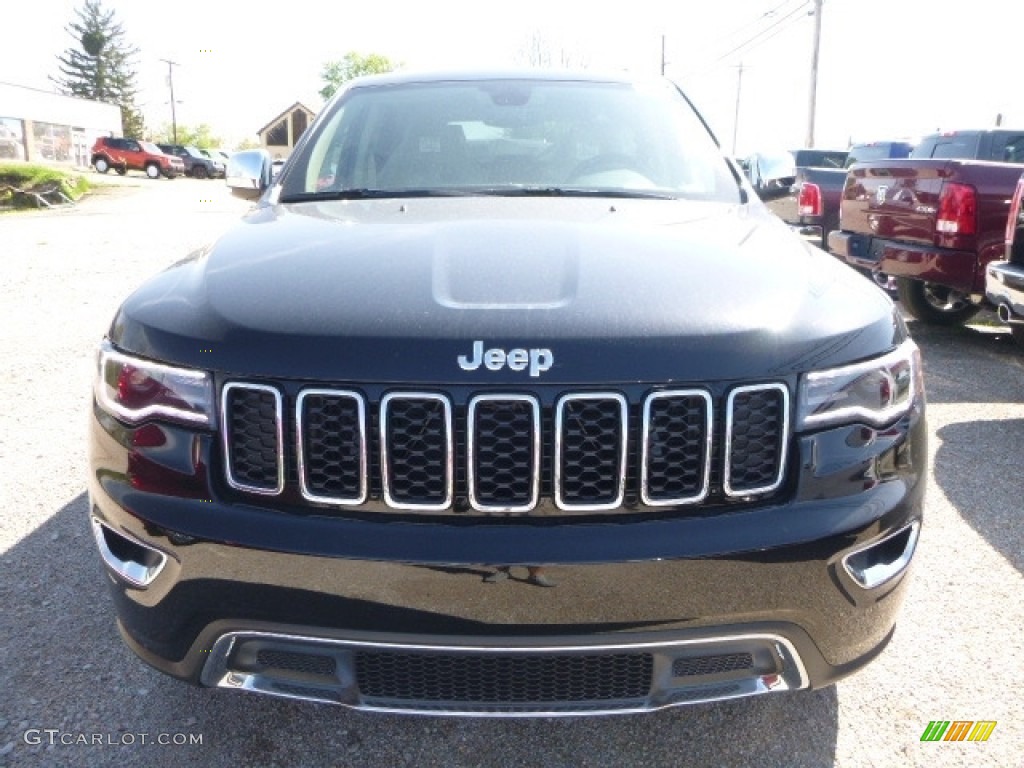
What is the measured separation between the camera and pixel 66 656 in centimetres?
260

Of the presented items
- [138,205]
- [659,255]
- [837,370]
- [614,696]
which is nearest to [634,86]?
[659,255]

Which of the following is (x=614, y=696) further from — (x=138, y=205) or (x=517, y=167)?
(x=138, y=205)

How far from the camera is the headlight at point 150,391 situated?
184 centimetres

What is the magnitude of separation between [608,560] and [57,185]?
2872cm

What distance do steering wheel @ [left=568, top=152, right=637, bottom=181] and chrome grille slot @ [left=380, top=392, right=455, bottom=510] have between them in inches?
60.3

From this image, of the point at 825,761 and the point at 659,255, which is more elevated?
the point at 659,255

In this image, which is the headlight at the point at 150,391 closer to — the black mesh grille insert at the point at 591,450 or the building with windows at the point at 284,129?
the black mesh grille insert at the point at 591,450

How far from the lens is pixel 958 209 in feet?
20.2

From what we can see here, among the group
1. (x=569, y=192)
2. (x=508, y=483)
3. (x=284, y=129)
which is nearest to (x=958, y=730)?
(x=508, y=483)

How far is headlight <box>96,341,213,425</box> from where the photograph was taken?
6.05ft

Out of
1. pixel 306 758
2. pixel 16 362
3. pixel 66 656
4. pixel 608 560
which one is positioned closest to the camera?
pixel 608 560

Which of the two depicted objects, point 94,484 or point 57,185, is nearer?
point 94,484

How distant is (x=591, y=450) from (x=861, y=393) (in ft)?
1.94

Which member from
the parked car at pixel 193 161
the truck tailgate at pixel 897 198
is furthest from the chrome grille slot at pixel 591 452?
the parked car at pixel 193 161
